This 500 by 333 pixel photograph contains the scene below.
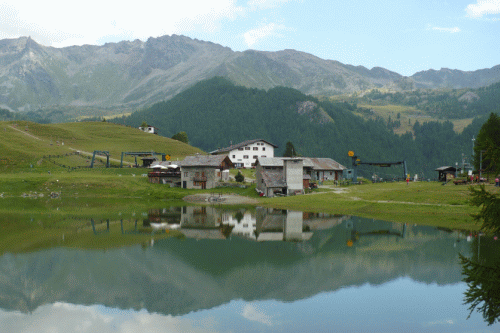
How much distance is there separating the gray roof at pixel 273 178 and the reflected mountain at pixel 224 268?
34.1 m

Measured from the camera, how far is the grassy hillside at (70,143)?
113450 mm

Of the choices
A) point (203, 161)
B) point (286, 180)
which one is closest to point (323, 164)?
point (286, 180)

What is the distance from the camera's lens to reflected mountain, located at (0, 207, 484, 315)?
24375 millimetres

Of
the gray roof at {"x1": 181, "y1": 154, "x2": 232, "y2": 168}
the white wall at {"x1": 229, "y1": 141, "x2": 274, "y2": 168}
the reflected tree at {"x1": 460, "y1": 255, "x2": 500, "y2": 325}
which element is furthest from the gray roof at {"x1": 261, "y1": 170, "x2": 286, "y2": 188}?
the reflected tree at {"x1": 460, "y1": 255, "x2": 500, "y2": 325}

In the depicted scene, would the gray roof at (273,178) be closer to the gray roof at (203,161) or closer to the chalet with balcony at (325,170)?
the gray roof at (203,161)

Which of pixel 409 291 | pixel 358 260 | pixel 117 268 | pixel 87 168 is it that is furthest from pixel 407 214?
pixel 87 168

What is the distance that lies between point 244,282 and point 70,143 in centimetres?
14256

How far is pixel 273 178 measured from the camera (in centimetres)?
8038

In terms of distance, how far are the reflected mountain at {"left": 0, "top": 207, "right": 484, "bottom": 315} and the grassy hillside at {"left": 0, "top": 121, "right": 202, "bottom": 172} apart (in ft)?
285

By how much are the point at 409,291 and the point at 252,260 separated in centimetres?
1189

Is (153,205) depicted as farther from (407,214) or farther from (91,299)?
(91,299)

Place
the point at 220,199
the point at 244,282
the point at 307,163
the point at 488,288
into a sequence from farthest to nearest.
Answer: the point at 307,163
the point at 220,199
the point at 244,282
the point at 488,288

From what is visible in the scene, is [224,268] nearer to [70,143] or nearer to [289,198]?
[289,198]

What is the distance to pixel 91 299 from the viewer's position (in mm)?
23969
